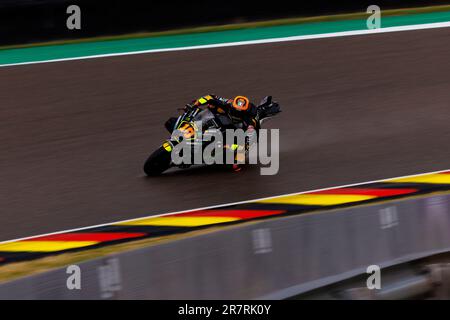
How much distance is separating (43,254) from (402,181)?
380cm

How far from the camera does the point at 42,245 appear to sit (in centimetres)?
754

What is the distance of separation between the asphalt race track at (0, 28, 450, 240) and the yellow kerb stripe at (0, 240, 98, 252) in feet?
1.74

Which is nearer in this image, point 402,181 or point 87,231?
point 87,231

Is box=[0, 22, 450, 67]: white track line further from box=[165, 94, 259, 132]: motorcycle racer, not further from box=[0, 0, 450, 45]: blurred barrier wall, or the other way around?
box=[165, 94, 259, 132]: motorcycle racer

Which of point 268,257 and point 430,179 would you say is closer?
point 268,257

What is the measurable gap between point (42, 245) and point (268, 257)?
82.6 inches

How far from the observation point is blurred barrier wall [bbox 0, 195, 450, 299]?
20.8ft

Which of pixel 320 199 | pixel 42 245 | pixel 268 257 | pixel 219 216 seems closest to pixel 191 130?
pixel 219 216

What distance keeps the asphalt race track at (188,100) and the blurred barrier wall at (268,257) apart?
6.16 feet

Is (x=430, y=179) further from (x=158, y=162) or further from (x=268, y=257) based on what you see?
(x=158, y=162)

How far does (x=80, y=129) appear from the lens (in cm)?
1116

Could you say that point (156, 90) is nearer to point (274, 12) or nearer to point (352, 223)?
point (274, 12)
